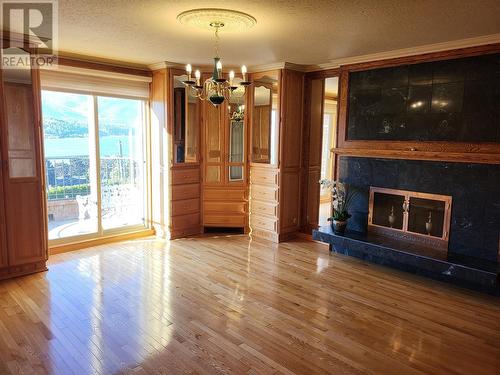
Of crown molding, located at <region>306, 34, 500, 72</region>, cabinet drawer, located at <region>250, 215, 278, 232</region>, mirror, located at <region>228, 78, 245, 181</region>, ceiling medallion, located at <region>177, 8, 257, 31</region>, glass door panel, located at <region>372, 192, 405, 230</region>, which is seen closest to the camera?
ceiling medallion, located at <region>177, 8, 257, 31</region>

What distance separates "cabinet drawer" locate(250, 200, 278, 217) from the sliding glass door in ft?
5.43

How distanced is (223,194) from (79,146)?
83.6 inches

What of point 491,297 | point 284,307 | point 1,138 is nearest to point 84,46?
point 1,138

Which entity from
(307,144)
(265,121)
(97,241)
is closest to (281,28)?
(265,121)

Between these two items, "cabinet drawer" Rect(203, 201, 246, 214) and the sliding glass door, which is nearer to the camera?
the sliding glass door

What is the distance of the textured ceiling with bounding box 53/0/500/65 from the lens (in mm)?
2781

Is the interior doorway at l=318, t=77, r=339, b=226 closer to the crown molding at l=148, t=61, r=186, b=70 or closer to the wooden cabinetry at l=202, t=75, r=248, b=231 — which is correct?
the wooden cabinetry at l=202, t=75, r=248, b=231

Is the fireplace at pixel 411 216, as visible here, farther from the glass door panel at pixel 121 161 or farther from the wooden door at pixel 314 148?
the glass door panel at pixel 121 161

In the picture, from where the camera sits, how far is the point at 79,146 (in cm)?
492

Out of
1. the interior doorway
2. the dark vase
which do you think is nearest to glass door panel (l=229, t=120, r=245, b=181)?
the dark vase

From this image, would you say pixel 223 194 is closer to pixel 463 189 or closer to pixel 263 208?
pixel 263 208

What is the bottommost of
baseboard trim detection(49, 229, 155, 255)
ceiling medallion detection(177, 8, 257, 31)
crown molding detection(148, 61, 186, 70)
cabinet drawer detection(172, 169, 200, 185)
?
baseboard trim detection(49, 229, 155, 255)

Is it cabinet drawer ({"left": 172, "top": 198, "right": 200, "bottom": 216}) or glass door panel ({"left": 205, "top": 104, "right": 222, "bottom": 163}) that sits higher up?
glass door panel ({"left": 205, "top": 104, "right": 222, "bottom": 163})

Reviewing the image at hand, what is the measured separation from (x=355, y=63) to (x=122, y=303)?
12.6 ft
